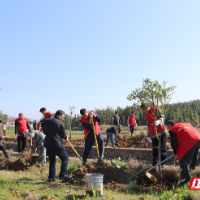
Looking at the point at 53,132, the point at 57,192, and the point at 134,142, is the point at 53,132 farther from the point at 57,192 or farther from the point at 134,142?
the point at 134,142

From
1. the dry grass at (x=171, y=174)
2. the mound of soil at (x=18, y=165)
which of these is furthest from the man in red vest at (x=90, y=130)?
the mound of soil at (x=18, y=165)

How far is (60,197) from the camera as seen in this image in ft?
13.0

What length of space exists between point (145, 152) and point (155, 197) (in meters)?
3.09

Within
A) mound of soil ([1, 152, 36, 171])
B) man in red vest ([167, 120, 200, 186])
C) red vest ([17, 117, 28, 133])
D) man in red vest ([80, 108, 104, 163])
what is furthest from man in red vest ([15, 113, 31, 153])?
man in red vest ([167, 120, 200, 186])

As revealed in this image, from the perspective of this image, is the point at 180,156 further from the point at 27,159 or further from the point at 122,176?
the point at 27,159

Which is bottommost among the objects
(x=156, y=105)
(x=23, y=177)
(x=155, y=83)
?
(x=23, y=177)

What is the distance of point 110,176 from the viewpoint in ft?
17.2

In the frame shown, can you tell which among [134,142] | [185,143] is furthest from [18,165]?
[134,142]

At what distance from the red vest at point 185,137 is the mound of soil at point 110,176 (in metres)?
1.48

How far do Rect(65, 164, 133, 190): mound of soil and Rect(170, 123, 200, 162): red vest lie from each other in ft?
4.87

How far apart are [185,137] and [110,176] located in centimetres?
→ 202

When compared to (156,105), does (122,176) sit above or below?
below

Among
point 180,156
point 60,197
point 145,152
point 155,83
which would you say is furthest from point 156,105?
point 60,197

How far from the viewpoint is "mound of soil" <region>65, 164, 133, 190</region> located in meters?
4.90
